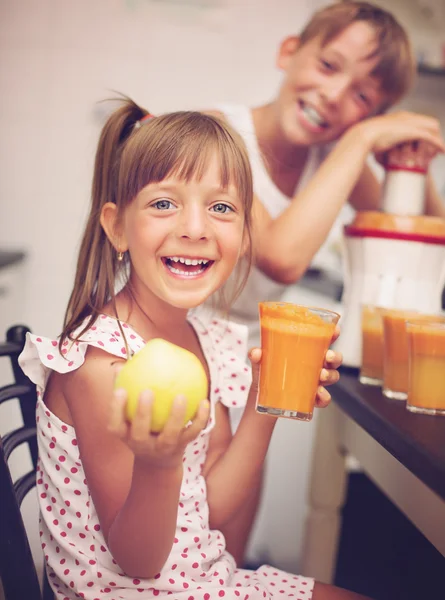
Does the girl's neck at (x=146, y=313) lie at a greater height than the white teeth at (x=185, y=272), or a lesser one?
lesser

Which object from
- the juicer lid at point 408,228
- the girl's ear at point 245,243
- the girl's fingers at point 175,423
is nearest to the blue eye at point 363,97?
the juicer lid at point 408,228

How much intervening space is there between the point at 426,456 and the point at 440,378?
0.60ft

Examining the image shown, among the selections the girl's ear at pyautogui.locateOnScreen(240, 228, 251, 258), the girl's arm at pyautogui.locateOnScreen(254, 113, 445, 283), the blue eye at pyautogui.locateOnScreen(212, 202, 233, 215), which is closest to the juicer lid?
the girl's arm at pyautogui.locateOnScreen(254, 113, 445, 283)

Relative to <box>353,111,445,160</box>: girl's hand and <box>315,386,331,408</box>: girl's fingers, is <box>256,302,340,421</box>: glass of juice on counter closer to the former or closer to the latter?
<box>315,386,331,408</box>: girl's fingers

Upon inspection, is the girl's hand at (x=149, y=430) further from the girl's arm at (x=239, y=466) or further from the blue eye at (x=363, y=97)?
the blue eye at (x=363, y=97)

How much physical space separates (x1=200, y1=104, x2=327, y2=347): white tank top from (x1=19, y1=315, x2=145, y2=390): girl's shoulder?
52cm

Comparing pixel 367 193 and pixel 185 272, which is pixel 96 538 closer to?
pixel 185 272

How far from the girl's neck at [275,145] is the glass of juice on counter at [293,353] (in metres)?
0.65

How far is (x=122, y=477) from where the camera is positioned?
702mm

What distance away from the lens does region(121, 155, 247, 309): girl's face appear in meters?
0.78

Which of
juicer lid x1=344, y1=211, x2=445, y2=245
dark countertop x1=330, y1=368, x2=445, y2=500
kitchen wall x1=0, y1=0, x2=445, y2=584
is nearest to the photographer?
dark countertop x1=330, y1=368, x2=445, y2=500

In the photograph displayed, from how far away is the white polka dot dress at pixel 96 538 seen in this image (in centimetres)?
74

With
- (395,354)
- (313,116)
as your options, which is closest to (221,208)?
(395,354)

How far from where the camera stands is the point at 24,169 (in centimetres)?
253
